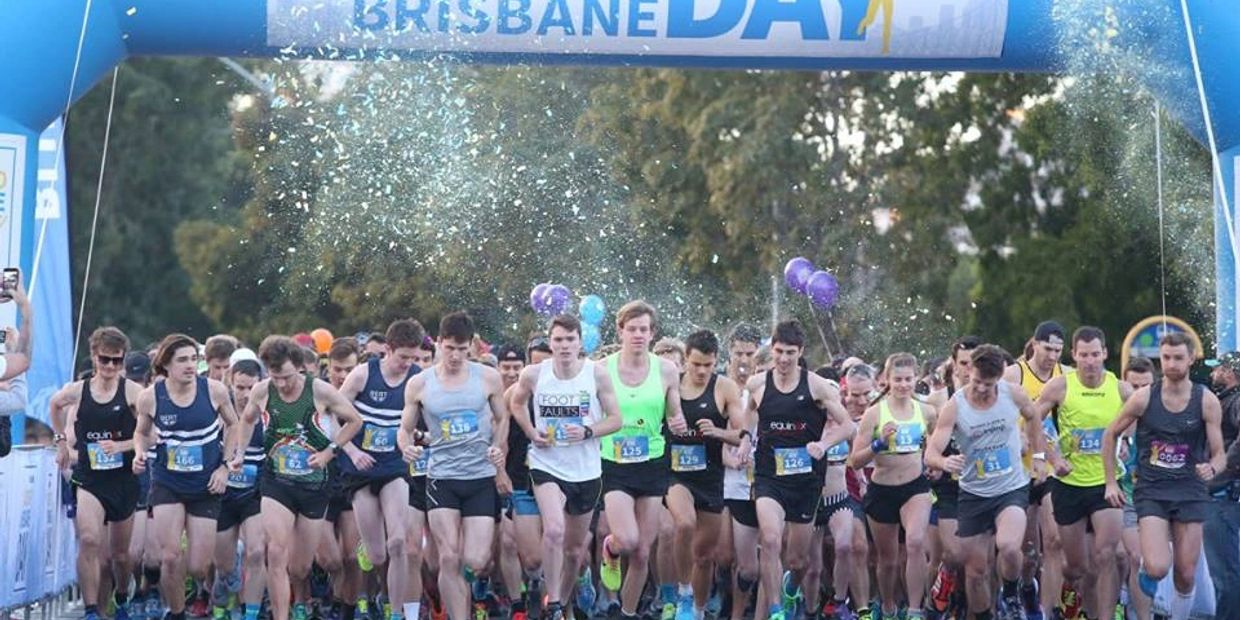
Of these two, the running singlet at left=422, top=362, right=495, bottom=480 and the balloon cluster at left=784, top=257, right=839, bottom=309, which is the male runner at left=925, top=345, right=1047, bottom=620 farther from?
the balloon cluster at left=784, top=257, right=839, bottom=309

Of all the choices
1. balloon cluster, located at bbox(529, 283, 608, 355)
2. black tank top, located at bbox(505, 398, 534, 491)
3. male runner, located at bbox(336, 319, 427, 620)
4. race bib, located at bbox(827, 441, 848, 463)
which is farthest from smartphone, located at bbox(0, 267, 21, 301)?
balloon cluster, located at bbox(529, 283, 608, 355)

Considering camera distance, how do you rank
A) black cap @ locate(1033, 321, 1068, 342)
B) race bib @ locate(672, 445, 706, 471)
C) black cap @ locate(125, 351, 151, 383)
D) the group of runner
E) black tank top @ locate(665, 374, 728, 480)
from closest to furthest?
the group of runner → black tank top @ locate(665, 374, 728, 480) → race bib @ locate(672, 445, 706, 471) → black cap @ locate(1033, 321, 1068, 342) → black cap @ locate(125, 351, 151, 383)

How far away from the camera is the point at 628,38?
16.4m

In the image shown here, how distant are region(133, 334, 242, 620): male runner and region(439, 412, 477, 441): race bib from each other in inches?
55.5

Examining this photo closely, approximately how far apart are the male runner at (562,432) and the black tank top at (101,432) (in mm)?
2569

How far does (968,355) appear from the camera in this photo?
603 inches

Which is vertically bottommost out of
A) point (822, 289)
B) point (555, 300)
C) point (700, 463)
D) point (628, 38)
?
point (700, 463)

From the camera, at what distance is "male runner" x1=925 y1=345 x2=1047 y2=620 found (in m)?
13.8

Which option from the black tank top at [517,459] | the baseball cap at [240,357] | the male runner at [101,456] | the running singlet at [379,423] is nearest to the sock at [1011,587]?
the black tank top at [517,459]

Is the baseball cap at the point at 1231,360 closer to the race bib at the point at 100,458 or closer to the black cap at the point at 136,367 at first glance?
the race bib at the point at 100,458

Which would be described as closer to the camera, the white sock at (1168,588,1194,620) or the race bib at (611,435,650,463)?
the white sock at (1168,588,1194,620)

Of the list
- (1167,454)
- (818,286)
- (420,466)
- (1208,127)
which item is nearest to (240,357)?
(420,466)

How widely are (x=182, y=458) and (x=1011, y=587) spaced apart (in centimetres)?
530

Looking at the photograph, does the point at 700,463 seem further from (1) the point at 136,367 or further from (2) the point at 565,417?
(1) the point at 136,367
